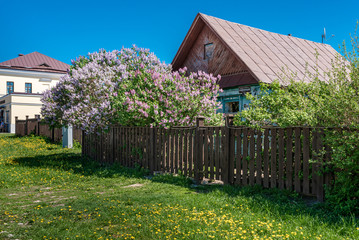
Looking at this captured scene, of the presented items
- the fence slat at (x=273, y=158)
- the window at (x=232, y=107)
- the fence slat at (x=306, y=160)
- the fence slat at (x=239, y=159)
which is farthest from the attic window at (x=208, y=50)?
the fence slat at (x=306, y=160)

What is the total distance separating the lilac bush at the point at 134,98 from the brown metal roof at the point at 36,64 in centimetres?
3486

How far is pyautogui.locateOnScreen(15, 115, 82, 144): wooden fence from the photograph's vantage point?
21.7m

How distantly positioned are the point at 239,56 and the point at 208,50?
11.0 feet

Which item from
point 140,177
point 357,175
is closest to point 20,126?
point 140,177

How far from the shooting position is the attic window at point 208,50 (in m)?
17.0

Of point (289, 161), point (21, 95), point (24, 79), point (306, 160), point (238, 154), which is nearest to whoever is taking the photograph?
point (306, 160)

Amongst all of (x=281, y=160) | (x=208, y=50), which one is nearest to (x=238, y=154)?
(x=281, y=160)

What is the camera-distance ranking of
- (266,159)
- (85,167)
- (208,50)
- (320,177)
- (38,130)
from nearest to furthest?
(320,177)
(266,159)
(85,167)
(208,50)
(38,130)

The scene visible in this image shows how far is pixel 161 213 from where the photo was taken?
5.38 meters

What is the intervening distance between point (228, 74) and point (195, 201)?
34.1ft

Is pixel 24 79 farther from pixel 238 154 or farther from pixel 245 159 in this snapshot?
pixel 245 159

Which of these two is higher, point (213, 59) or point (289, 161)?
point (213, 59)

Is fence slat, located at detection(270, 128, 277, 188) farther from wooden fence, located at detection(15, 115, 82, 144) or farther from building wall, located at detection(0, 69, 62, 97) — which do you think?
building wall, located at detection(0, 69, 62, 97)

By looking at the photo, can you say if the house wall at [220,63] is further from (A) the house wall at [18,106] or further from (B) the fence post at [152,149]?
(A) the house wall at [18,106]
